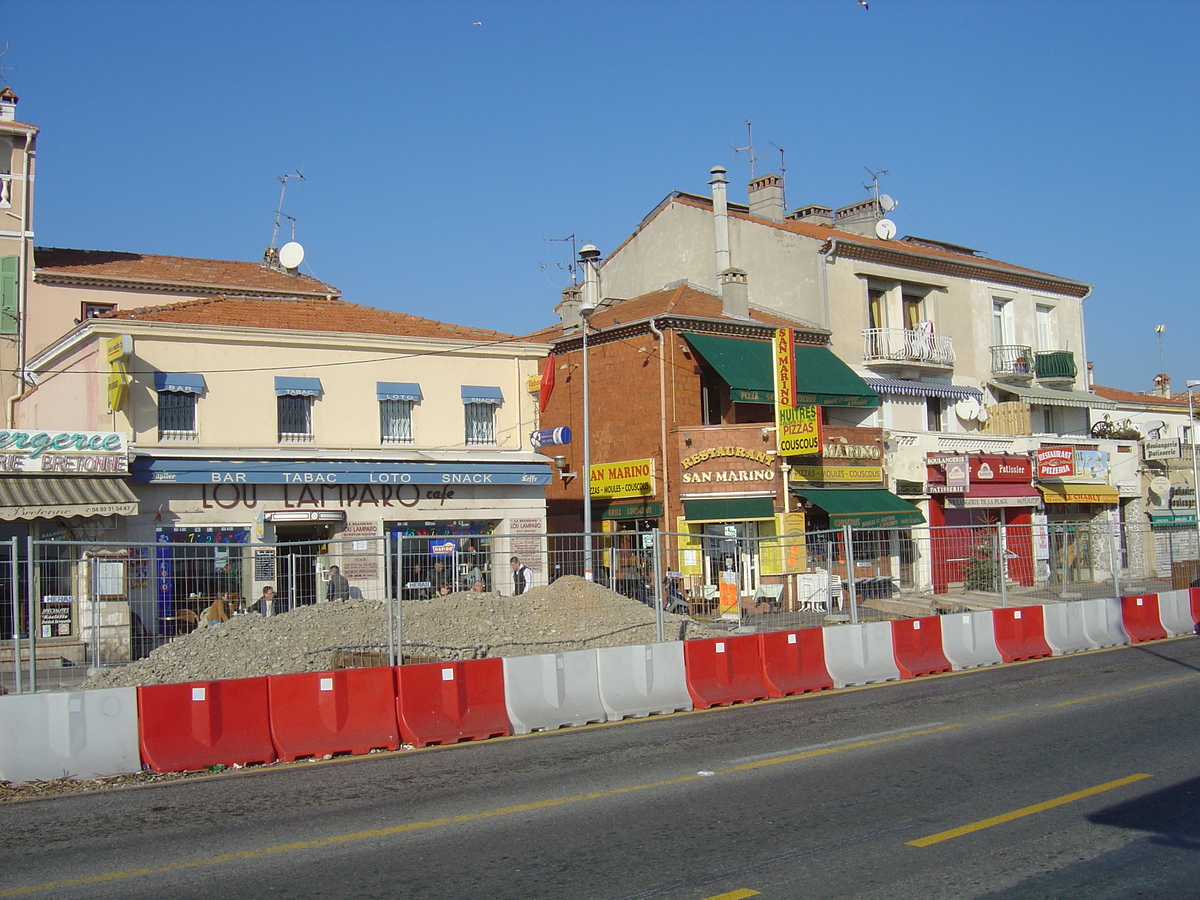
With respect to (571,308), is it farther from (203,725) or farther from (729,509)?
(203,725)

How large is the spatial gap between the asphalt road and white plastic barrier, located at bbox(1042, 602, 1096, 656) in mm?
5757

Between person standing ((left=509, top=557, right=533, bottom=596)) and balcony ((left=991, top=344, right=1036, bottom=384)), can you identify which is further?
balcony ((left=991, top=344, right=1036, bottom=384))

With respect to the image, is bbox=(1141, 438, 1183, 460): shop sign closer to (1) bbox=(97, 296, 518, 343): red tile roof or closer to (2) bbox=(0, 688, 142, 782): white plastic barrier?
(1) bbox=(97, 296, 518, 343): red tile roof

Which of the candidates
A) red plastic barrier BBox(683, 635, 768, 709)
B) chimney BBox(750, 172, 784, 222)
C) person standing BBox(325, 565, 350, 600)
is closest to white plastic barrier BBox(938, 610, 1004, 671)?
red plastic barrier BBox(683, 635, 768, 709)

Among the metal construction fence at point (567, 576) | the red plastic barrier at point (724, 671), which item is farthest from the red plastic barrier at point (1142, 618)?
the red plastic barrier at point (724, 671)

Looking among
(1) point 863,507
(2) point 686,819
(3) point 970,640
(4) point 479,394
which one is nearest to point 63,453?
(4) point 479,394

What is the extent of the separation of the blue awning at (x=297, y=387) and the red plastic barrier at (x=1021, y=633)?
1490 centimetres

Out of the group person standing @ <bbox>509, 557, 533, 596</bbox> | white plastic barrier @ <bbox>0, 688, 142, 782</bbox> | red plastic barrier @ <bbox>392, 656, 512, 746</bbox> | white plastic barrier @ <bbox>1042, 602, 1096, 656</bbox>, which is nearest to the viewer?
white plastic barrier @ <bbox>0, 688, 142, 782</bbox>

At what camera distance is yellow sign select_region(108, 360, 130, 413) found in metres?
20.9

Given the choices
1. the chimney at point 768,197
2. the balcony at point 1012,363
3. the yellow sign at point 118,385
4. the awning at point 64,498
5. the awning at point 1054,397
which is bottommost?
the awning at point 64,498

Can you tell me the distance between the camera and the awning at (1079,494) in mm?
35000

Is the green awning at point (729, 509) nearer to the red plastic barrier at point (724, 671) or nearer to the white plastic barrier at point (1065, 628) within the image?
the white plastic barrier at point (1065, 628)

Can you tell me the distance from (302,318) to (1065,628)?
17348 millimetres

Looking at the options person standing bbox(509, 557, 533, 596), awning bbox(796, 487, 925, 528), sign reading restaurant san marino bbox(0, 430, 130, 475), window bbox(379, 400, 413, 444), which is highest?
window bbox(379, 400, 413, 444)
